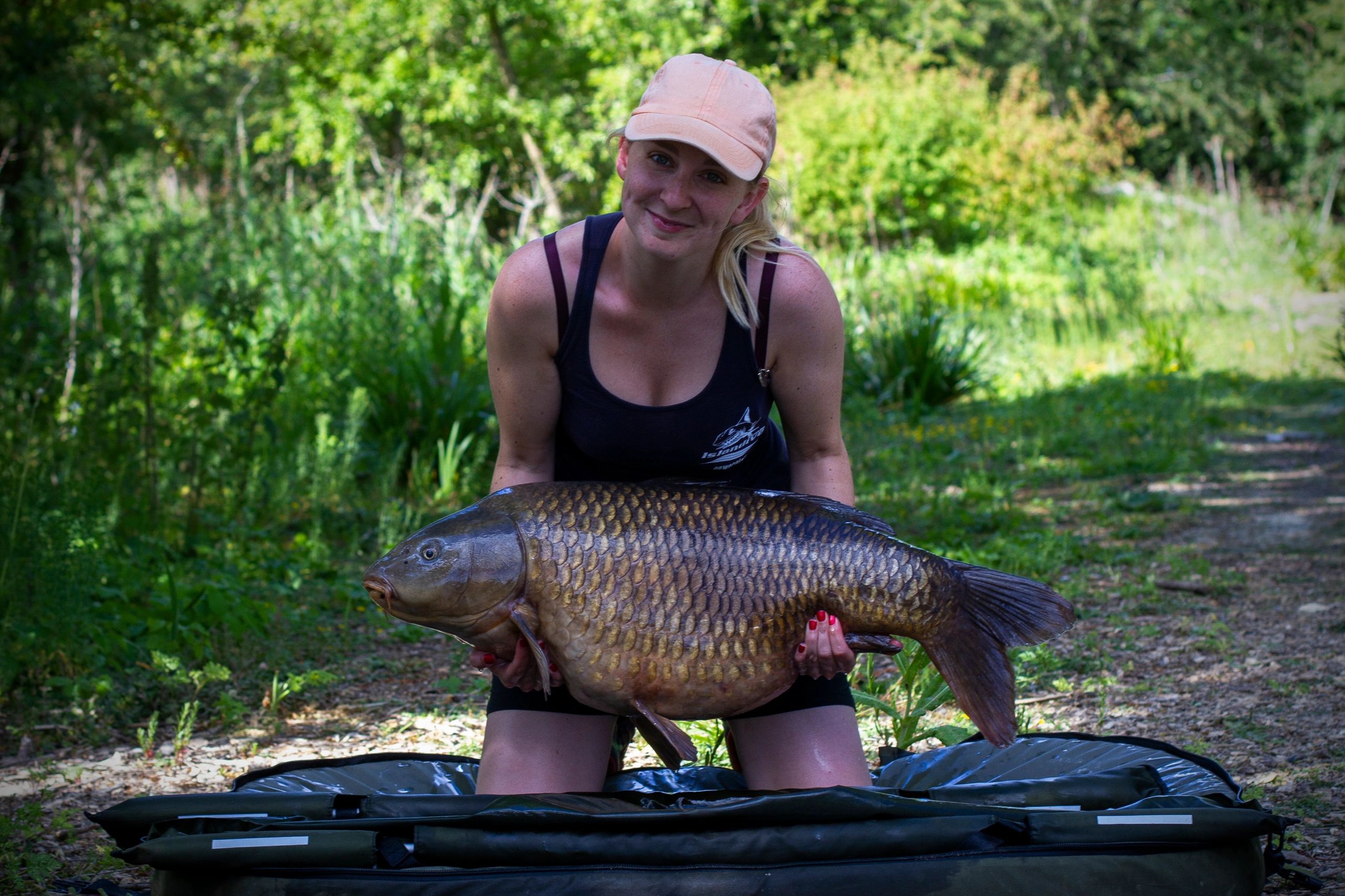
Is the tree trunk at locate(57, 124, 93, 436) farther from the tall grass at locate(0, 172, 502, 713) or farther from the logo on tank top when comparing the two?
the logo on tank top

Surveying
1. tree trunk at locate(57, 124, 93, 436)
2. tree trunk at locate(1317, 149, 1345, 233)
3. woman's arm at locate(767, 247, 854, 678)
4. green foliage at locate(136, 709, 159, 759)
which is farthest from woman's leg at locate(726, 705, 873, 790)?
tree trunk at locate(1317, 149, 1345, 233)

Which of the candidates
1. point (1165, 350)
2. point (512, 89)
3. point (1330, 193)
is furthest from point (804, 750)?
point (512, 89)

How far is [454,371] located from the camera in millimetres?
6105

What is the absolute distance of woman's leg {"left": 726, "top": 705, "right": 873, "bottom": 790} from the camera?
7.77 ft

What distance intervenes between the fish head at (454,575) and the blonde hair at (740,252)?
0.71m

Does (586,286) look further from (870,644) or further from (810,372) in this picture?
(870,644)

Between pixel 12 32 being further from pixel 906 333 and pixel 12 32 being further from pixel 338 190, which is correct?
pixel 906 333

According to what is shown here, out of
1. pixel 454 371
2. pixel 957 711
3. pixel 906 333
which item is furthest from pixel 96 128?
pixel 957 711

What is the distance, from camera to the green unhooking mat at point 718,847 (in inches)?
71.4

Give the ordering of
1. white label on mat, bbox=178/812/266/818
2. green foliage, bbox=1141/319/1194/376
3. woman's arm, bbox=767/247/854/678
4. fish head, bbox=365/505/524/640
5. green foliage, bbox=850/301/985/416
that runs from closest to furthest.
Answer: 1. white label on mat, bbox=178/812/266/818
2. fish head, bbox=365/505/524/640
3. woman's arm, bbox=767/247/854/678
4. green foliage, bbox=850/301/985/416
5. green foliage, bbox=1141/319/1194/376

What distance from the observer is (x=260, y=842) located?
1815 millimetres

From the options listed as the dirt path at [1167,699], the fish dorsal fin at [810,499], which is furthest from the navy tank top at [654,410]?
the dirt path at [1167,699]

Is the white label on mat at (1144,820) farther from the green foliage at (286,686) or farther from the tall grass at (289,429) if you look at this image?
the tall grass at (289,429)

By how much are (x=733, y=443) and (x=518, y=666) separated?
0.68 m
